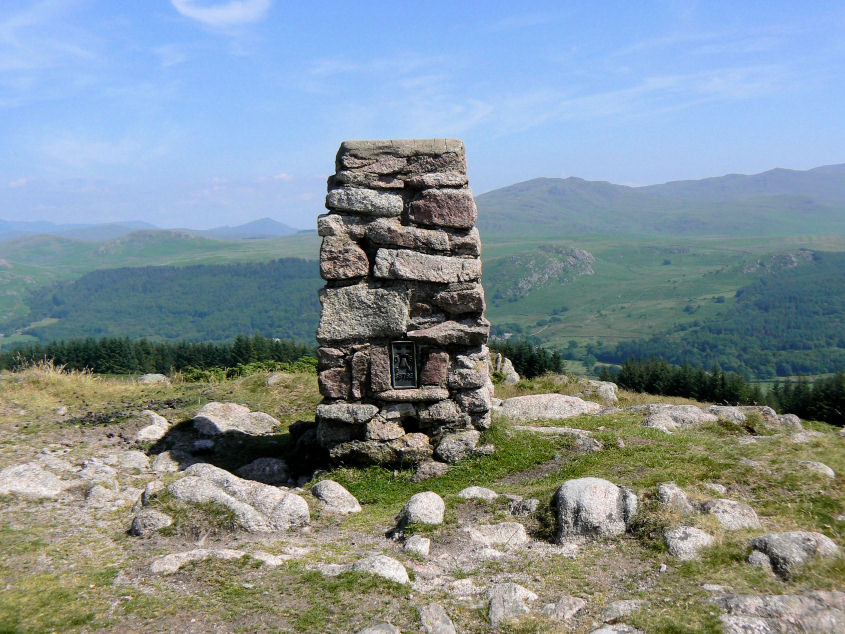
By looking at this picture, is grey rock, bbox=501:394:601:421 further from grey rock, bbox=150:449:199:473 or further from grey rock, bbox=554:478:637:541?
grey rock, bbox=150:449:199:473

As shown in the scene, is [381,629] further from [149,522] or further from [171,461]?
[171,461]

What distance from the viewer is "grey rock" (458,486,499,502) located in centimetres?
961

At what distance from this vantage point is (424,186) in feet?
38.1

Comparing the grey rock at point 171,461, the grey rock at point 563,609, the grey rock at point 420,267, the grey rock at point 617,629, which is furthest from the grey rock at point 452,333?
the grey rock at point 617,629

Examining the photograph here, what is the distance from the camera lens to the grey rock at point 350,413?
38.0ft

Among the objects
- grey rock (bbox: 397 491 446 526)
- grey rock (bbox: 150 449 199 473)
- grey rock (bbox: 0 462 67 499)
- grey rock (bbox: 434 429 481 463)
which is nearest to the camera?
grey rock (bbox: 397 491 446 526)

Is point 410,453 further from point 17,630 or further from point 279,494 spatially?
point 17,630

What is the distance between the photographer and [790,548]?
6926 mm

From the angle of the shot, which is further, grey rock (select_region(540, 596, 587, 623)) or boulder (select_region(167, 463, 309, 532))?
boulder (select_region(167, 463, 309, 532))

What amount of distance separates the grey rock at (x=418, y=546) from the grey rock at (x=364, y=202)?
6036 millimetres

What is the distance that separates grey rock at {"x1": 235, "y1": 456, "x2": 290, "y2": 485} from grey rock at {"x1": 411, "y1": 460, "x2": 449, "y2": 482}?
275cm

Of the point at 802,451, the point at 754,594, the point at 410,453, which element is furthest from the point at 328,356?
the point at 802,451

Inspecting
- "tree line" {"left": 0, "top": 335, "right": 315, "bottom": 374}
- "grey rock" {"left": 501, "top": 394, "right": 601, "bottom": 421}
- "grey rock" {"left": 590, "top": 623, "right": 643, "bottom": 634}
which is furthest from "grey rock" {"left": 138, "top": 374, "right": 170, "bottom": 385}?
"grey rock" {"left": 590, "top": 623, "right": 643, "bottom": 634}

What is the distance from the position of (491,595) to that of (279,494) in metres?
4.08
